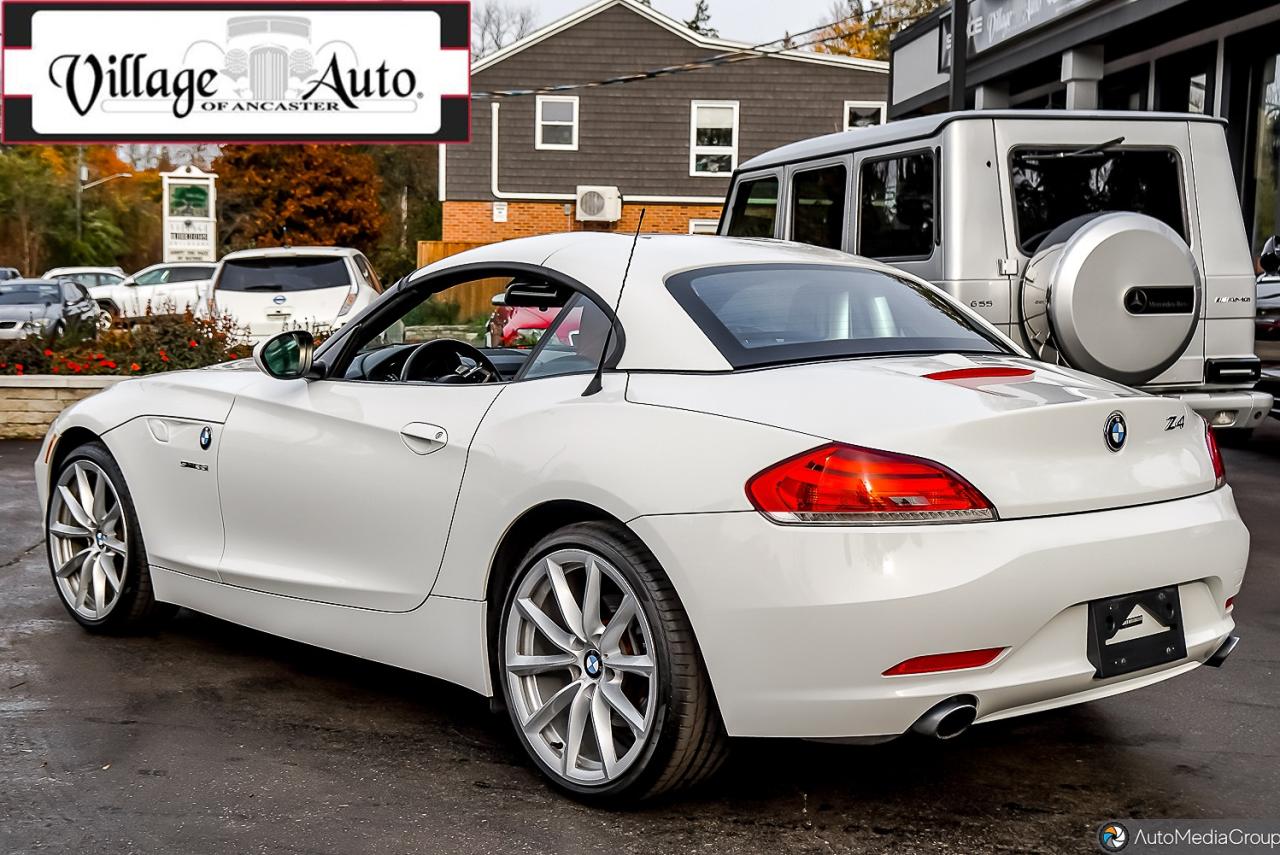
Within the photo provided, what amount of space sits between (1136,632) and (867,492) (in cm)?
80

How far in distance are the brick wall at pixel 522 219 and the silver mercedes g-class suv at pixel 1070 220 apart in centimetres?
2759

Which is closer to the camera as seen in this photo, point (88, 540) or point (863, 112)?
point (88, 540)

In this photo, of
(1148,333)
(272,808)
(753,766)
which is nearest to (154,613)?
(272,808)

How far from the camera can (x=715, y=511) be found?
3.31m

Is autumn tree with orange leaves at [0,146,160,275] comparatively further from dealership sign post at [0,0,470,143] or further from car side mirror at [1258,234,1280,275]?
car side mirror at [1258,234,1280,275]

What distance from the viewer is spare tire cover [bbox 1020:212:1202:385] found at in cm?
689

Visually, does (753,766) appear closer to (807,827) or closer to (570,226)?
(807,827)

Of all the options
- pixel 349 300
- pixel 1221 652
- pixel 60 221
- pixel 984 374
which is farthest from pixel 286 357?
pixel 60 221

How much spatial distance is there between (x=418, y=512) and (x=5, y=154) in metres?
65.7

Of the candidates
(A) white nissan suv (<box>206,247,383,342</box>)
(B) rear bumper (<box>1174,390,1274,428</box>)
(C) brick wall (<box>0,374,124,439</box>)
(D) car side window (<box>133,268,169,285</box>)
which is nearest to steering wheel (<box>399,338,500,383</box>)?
(B) rear bumper (<box>1174,390,1274,428</box>)

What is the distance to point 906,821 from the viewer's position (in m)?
3.55

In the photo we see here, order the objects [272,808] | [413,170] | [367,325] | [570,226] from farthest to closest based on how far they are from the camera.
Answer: [413,170] < [570,226] < [367,325] < [272,808]

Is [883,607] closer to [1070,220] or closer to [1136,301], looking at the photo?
[1136,301]

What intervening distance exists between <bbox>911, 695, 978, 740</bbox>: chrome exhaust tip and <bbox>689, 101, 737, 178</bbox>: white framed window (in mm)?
33492
